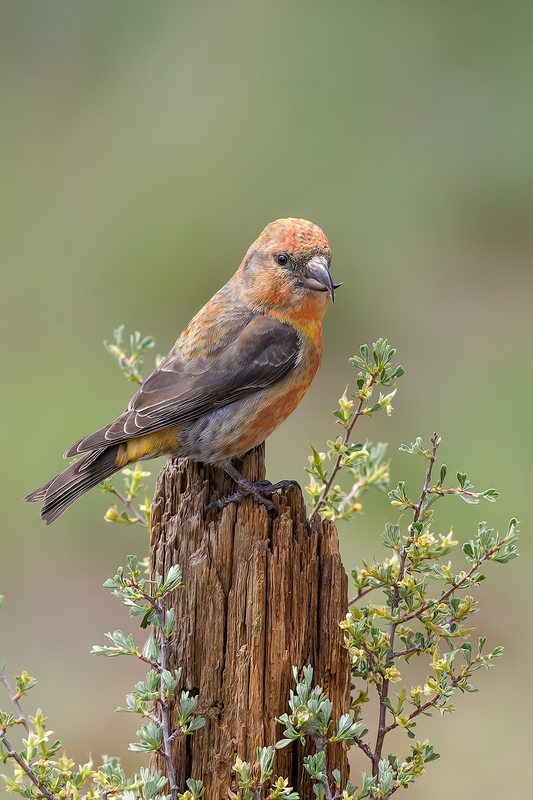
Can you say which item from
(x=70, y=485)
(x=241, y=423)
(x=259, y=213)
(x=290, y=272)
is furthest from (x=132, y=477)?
(x=259, y=213)

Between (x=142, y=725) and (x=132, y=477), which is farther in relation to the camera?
(x=132, y=477)

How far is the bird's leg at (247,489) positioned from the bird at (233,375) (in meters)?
0.02

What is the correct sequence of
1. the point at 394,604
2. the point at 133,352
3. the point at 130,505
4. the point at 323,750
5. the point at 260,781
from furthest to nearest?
the point at 133,352 < the point at 130,505 < the point at 394,604 < the point at 323,750 < the point at 260,781

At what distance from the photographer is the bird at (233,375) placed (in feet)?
13.4

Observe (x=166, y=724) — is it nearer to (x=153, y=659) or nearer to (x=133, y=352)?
(x=153, y=659)

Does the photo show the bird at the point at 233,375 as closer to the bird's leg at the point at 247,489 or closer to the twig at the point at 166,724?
the bird's leg at the point at 247,489

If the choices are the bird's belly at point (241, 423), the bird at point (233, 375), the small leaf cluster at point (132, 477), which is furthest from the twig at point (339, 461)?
the small leaf cluster at point (132, 477)

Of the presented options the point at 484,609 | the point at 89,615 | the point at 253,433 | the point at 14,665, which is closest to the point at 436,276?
the point at 484,609

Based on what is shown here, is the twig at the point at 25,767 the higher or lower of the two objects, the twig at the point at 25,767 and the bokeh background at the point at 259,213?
the lower

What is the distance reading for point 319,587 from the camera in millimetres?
3330

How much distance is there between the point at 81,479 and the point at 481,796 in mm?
3578

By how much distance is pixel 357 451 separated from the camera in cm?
353

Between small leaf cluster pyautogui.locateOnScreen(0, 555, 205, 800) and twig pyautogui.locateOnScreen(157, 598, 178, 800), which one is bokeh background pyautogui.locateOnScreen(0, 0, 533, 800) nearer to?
small leaf cluster pyautogui.locateOnScreen(0, 555, 205, 800)

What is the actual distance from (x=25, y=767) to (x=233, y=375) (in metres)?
1.94
